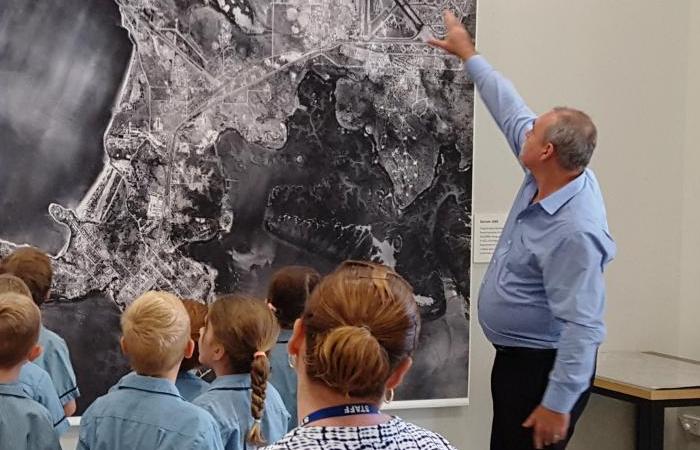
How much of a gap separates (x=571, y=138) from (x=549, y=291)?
1.56ft

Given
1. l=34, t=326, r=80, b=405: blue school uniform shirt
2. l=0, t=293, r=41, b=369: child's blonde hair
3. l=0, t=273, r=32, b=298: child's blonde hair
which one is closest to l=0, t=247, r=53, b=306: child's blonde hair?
l=34, t=326, r=80, b=405: blue school uniform shirt

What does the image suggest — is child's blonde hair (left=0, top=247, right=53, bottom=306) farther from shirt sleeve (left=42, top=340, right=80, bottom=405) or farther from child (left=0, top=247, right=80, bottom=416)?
shirt sleeve (left=42, top=340, right=80, bottom=405)

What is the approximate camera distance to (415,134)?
3.68m

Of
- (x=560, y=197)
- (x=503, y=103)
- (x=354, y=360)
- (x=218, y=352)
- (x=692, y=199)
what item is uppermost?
(x=503, y=103)

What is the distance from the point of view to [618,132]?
13.4 feet

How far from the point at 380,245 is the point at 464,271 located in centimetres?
40

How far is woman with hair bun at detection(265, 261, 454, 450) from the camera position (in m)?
1.35

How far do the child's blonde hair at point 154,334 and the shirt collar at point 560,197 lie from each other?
1.21 metres

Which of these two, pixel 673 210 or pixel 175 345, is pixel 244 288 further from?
pixel 673 210

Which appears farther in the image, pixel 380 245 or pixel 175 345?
pixel 380 245

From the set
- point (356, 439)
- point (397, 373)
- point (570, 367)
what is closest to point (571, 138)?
point (570, 367)

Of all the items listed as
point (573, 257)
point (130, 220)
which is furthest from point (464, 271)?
point (130, 220)

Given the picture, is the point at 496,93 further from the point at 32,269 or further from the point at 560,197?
the point at 32,269

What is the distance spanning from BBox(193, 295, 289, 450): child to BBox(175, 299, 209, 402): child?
0.12 m
